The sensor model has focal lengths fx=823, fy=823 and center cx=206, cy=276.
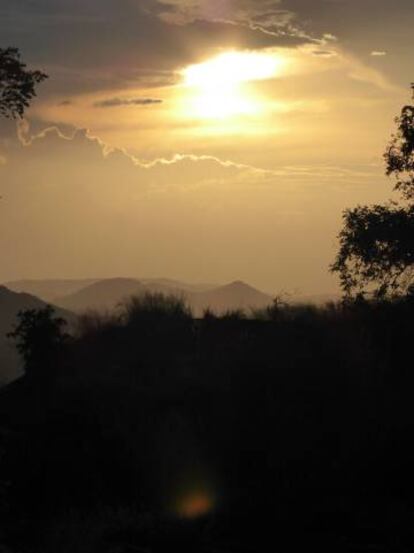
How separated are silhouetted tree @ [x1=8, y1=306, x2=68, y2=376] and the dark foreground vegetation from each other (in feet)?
0.44

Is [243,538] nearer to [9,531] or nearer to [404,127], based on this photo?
[9,531]

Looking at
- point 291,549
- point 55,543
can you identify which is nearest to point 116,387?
point 55,543

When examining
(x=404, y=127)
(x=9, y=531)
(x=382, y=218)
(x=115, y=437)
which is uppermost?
(x=404, y=127)

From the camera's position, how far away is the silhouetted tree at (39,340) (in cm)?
3036

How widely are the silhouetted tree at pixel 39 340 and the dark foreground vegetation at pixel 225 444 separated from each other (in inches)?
5.2

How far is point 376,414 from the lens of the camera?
22.0 m

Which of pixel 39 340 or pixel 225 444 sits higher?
pixel 39 340

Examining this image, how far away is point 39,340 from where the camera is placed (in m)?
31.2

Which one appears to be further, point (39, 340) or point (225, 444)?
point (39, 340)

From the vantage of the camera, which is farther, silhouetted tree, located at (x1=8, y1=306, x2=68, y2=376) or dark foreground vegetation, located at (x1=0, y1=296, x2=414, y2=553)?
silhouetted tree, located at (x1=8, y1=306, x2=68, y2=376)

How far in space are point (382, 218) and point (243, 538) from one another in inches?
838

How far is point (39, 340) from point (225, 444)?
40.8ft

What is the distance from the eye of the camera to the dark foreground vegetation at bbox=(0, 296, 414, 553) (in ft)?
53.7

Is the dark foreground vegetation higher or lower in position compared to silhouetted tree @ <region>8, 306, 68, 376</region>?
lower
